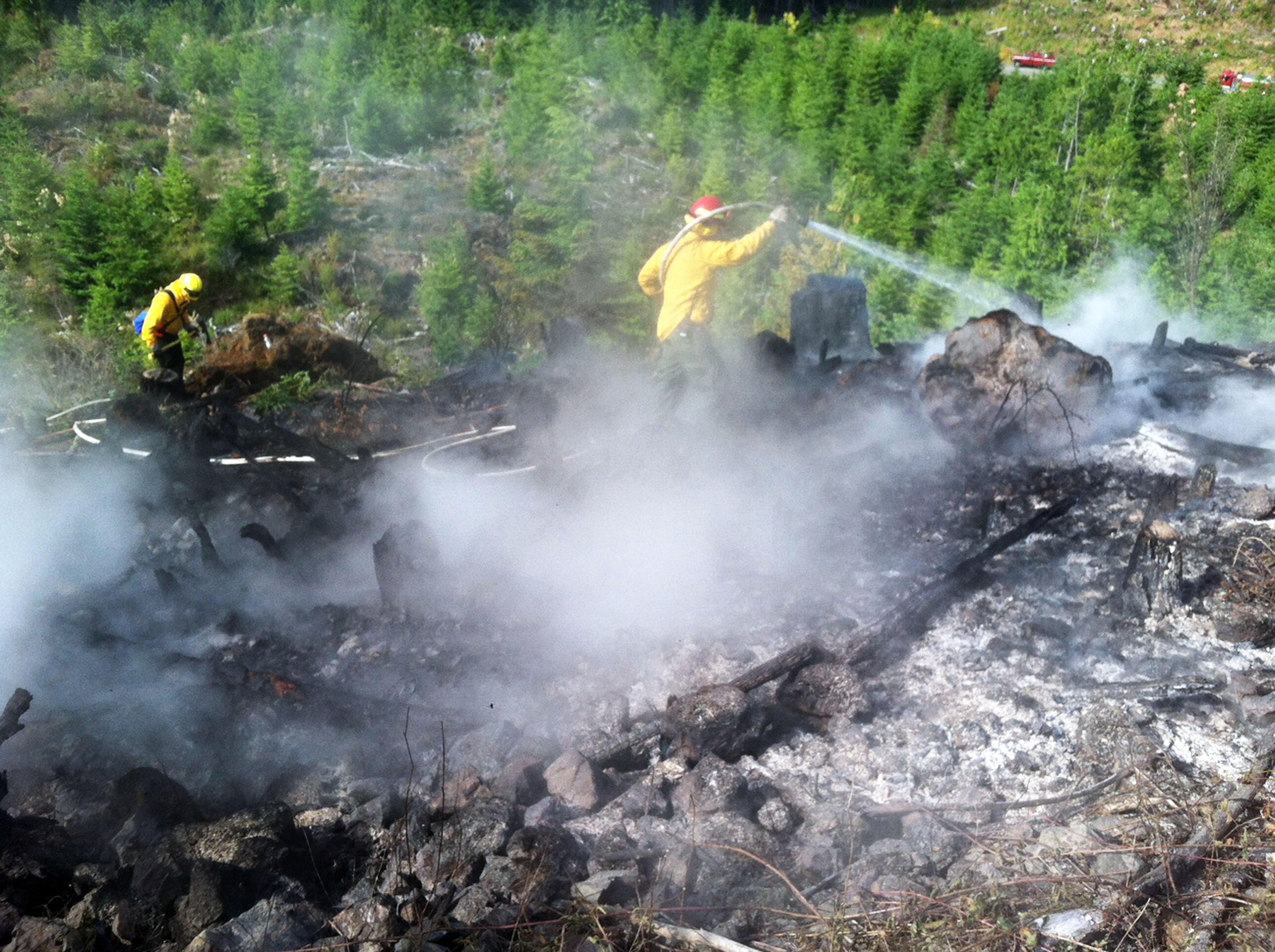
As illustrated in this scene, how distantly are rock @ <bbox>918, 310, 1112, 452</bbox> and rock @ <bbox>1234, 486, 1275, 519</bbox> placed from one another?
1.16 m

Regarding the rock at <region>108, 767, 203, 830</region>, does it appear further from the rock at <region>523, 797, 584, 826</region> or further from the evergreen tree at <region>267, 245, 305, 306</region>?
the evergreen tree at <region>267, 245, 305, 306</region>

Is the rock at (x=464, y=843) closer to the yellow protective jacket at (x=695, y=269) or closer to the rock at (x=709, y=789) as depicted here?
the rock at (x=709, y=789)

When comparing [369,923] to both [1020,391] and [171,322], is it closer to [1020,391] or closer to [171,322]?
[1020,391]

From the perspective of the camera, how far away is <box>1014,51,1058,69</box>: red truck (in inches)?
1000

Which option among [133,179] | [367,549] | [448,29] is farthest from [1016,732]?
[448,29]

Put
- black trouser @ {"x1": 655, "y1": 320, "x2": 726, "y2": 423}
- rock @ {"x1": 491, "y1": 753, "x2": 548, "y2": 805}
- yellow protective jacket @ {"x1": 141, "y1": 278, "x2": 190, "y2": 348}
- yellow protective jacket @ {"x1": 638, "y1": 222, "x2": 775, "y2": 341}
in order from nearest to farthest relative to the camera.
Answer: rock @ {"x1": 491, "y1": 753, "x2": 548, "y2": 805} → yellow protective jacket @ {"x1": 638, "y1": 222, "x2": 775, "y2": 341} → black trouser @ {"x1": 655, "y1": 320, "x2": 726, "y2": 423} → yellow protective jacket @ {"x1": 141, "y1": 278, "x2": 190, "y2": 348}

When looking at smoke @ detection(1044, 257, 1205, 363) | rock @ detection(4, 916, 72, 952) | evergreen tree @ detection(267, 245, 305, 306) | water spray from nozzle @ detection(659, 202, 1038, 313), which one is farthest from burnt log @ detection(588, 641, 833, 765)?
evergreen tree @ detection(267, 245, 305, 306)

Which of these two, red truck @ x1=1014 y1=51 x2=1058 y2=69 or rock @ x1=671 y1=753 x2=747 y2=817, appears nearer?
rock @ x1=671 y1=753 x2=747 y2=817

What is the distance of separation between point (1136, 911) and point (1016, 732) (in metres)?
1.16

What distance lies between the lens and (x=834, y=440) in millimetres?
7121

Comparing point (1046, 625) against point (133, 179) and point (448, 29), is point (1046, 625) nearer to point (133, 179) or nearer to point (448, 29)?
point (133, 179)

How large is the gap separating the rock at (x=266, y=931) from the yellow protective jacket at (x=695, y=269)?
4873mm

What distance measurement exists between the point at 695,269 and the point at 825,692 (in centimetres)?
365

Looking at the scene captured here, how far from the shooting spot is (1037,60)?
25922 mm
